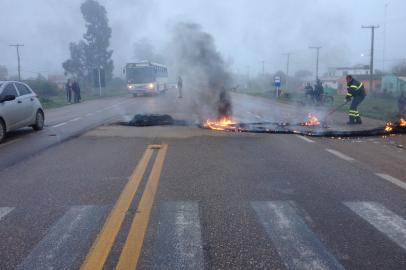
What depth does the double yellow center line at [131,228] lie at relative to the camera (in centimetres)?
361

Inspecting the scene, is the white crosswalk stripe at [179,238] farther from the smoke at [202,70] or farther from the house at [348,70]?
the house at [348,70]

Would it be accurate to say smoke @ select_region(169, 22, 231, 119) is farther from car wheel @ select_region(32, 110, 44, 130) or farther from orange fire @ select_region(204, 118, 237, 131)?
car wheel @ select_region(32, 110, 44, 130)

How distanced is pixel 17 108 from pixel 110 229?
8359 mm

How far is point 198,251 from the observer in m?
3.82

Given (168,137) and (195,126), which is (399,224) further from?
(195,126)

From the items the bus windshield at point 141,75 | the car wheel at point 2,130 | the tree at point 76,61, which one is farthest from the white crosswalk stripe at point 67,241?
the tree at point 76,61

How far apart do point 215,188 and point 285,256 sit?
2375 mm

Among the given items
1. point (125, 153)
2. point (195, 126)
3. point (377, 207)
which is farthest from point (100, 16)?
point (377, 207)

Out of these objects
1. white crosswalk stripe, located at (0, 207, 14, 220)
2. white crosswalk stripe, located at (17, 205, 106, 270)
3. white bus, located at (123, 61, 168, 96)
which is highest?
white bus, located at (123, 61, 168, 96)

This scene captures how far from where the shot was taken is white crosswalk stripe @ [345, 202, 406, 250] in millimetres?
4251

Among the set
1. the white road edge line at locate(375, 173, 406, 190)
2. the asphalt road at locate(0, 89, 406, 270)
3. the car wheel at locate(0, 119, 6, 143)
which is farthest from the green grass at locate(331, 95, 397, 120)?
the car wheel at locate(0, 119, 6, 143)

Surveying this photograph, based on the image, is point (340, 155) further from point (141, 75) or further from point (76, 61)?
point (76, 61)

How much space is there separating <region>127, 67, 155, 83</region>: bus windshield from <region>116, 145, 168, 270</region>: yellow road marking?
34.6 m

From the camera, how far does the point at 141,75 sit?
40781 millimetres
